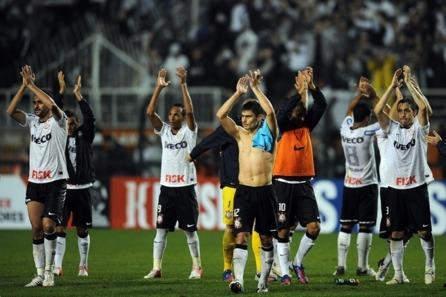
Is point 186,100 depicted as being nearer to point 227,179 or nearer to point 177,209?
point 227,179

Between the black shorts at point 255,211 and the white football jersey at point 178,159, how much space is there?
286cm

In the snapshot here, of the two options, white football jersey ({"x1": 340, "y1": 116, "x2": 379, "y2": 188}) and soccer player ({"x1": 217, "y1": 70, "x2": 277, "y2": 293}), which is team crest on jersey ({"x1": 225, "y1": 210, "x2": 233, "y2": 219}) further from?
white football jersey ({"x1": 340, "y1": 116, "x2": 379, "y2": 188})

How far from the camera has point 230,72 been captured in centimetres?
2881

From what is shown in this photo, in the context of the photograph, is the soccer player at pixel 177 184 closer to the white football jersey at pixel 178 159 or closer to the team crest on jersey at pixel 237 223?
the white football jersey at pixel 178 159

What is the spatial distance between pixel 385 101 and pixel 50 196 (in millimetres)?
4637

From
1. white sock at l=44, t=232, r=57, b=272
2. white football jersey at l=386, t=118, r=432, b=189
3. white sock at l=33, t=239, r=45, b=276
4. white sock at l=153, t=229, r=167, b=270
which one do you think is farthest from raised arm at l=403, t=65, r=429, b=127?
white sock at l=33, t=239, r=45, b=276

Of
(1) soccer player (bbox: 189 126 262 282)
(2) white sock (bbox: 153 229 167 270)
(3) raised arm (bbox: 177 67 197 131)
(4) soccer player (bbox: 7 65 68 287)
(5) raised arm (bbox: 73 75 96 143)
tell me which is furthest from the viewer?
(2) white sock (bbox: 153 229 167 270)

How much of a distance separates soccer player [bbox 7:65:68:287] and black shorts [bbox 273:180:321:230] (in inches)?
118

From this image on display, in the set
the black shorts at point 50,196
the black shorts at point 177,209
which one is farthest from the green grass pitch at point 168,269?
the black shorts at point 50,196

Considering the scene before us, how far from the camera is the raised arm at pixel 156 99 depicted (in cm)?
1577

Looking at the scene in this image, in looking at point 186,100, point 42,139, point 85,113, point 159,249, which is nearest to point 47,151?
point 42,139

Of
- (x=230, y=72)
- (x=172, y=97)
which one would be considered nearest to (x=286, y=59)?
(x=230, y=72)

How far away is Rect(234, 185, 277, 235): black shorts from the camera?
14008mm

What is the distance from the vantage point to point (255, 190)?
14.0 meters
